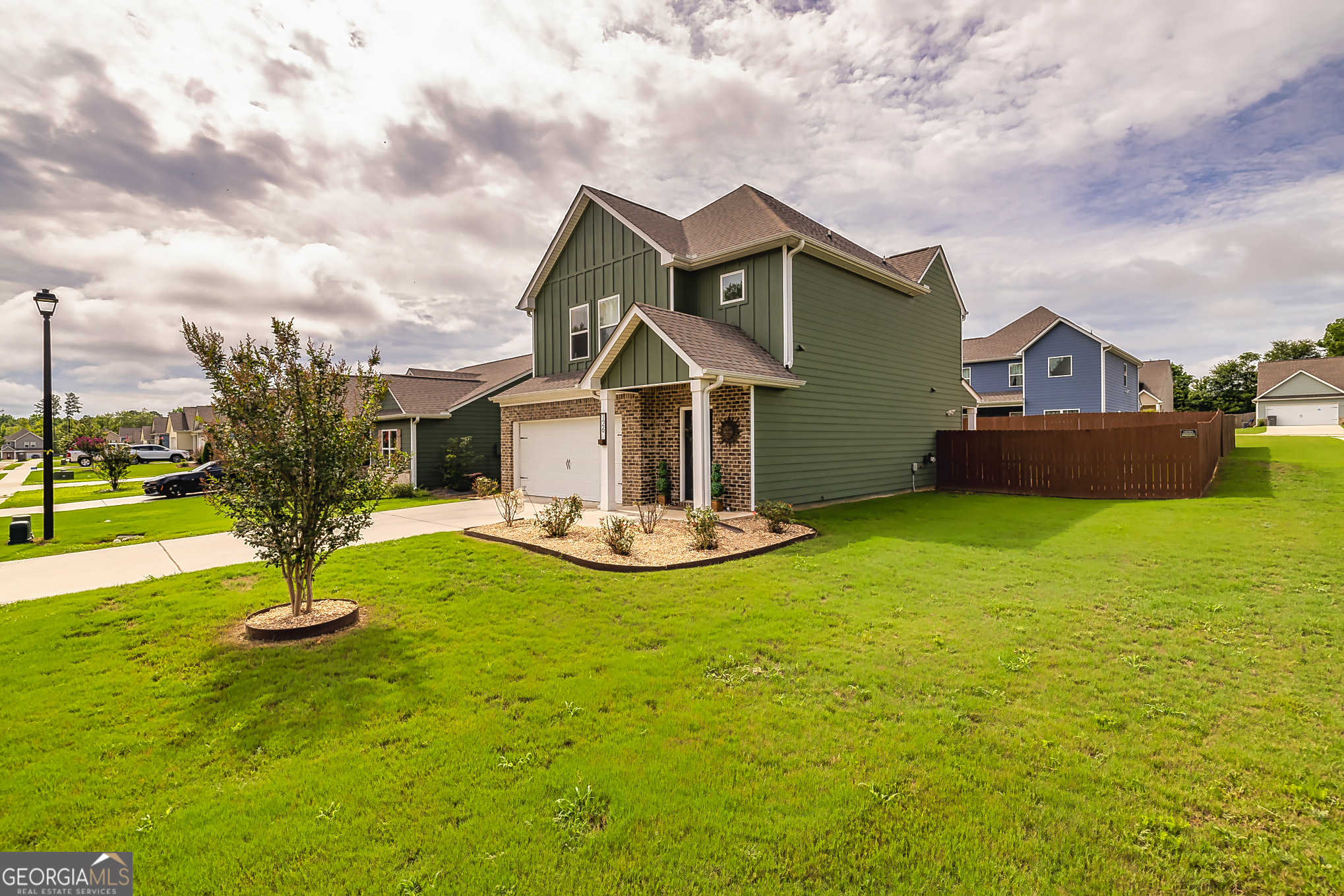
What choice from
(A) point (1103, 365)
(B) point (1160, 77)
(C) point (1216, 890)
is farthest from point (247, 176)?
(A) point (1103, 365)

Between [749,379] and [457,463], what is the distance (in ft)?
45.4

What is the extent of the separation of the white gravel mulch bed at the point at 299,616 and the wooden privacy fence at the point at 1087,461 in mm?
16089

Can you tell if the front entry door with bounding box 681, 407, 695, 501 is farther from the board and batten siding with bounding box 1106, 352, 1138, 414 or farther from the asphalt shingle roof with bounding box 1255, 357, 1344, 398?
the asphalt shingle roof with bounding box 1255, 357, 1344, 398

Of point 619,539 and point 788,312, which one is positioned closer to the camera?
point 619,539

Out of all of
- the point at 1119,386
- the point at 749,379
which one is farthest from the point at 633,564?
the point at 1119,386

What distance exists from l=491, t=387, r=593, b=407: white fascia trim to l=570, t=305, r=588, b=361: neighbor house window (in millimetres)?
1608

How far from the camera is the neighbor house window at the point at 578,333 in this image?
16.5 metres

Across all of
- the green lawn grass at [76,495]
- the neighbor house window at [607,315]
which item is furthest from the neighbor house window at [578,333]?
the green lawn grass at [76,495]

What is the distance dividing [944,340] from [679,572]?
14.7 m

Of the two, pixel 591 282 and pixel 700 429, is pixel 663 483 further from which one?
pixel 591 282

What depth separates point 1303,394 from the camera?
4356cm

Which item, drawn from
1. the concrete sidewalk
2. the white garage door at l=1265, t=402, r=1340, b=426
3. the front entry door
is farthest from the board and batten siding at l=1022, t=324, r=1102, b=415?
the concrete sidewalk

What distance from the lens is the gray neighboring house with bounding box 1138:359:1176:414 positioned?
4088 centimetres

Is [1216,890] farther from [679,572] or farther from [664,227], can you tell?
[664,227]
